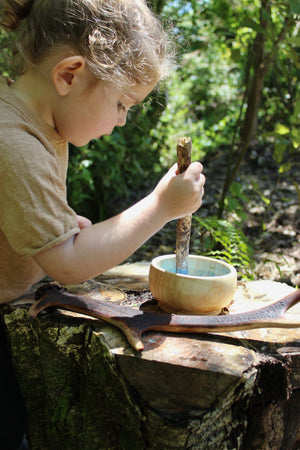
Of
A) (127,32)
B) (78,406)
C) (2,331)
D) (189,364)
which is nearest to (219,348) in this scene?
(189,364)

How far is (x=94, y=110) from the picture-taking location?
1.34 m

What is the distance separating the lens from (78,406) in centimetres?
136

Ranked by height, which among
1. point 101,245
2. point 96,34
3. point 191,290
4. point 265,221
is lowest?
point 265,221

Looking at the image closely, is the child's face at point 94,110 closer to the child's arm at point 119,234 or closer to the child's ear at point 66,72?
the child's ear at point 66,72

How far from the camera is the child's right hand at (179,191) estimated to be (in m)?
1.31

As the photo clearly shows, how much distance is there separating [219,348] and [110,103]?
818mm

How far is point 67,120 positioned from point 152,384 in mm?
848

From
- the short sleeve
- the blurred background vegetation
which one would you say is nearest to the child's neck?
the short sleeve

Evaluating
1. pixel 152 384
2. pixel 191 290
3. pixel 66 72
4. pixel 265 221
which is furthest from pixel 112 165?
pixel 152 384

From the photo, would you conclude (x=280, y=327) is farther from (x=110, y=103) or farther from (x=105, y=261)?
(x=110, y=103)

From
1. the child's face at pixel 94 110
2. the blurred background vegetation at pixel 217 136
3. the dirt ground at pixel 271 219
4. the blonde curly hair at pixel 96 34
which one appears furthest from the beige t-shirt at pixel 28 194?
the dirt ground at pixel 271 219

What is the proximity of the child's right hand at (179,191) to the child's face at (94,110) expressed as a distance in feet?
0.94

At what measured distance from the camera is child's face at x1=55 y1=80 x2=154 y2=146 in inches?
52.4

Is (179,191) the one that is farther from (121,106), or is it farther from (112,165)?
(112,165)
